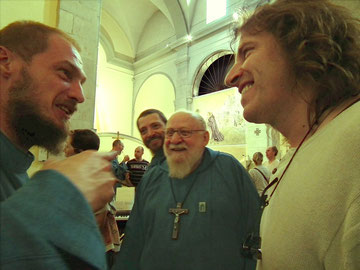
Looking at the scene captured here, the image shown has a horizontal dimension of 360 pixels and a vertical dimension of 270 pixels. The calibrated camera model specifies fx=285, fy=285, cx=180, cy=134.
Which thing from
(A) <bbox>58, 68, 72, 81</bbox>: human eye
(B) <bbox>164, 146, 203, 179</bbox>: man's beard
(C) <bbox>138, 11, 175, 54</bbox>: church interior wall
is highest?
(C) <bbox>138, 11, 175, 54</bbox>: church interior wall

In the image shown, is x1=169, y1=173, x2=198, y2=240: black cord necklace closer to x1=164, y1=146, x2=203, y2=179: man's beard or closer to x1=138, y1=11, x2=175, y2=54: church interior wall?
x1=164, y1=146, x2=203, y2=179: man's beard

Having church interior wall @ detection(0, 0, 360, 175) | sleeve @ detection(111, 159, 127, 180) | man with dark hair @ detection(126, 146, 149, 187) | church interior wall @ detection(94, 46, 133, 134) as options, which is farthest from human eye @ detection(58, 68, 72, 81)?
church interior wall @ detection(94, 46, 133, 134)

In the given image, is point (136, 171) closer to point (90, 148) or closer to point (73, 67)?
point (90, 148)

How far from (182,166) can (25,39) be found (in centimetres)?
155

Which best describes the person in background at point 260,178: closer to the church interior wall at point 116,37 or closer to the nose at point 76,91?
the nose at point 76,91

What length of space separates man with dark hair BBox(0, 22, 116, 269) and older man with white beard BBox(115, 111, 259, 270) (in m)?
1.16

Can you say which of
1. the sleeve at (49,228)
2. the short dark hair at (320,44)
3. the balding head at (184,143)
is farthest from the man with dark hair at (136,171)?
the sleeve at (49,228)

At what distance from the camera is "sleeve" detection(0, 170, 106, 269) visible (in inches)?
25.0

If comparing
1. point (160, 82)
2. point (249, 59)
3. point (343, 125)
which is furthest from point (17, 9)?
point (160, 82)

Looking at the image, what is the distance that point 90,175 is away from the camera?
2.75 feet

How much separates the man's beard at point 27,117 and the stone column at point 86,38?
257 cm

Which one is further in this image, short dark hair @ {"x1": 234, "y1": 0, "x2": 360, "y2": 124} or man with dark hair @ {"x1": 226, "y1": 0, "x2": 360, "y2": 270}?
short dark hair @ {"x1": 234, "y1": 0, "x2": 360, "y2": 124}

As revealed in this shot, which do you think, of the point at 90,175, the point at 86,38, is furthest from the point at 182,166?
the point at 86,38

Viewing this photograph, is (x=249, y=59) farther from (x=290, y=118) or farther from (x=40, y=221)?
(x=40, y=221)
